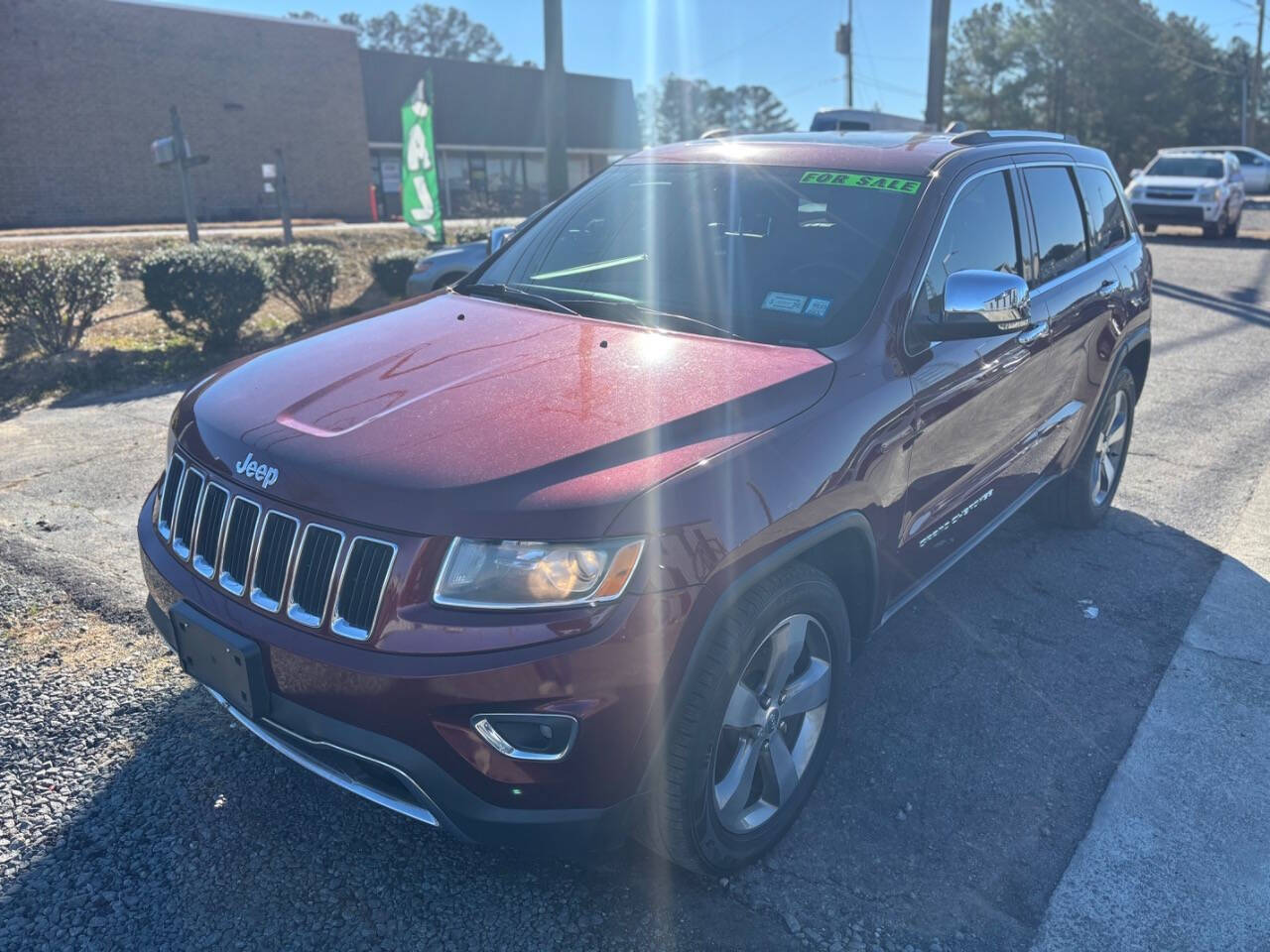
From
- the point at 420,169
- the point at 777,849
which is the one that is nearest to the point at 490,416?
the point at 777,849

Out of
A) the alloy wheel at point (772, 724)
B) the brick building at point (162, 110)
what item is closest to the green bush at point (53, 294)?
the alloy wheel at point (772, 724)

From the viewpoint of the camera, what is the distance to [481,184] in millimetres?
41375

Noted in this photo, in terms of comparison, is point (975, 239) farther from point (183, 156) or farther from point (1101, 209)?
point (183, 156)

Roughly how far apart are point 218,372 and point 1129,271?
4.41m

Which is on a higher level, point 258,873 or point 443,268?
point 443,268

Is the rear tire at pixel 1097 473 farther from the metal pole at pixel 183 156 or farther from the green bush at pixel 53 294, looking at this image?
the metal pole at pixel 183 156

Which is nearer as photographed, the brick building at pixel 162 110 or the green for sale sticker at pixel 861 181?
the green for sale sticker at pixel 861 181

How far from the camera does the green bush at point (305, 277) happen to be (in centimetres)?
1077

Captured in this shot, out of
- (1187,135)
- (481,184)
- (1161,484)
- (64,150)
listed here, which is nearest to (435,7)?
(481,184)

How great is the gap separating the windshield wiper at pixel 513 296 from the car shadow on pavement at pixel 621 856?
1730mm

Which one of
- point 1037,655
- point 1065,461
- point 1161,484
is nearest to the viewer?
point 1037,655

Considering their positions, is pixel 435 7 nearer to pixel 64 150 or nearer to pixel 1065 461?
pixel 64 150

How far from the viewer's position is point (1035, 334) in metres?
3.93

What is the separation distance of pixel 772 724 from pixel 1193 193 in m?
21.2
